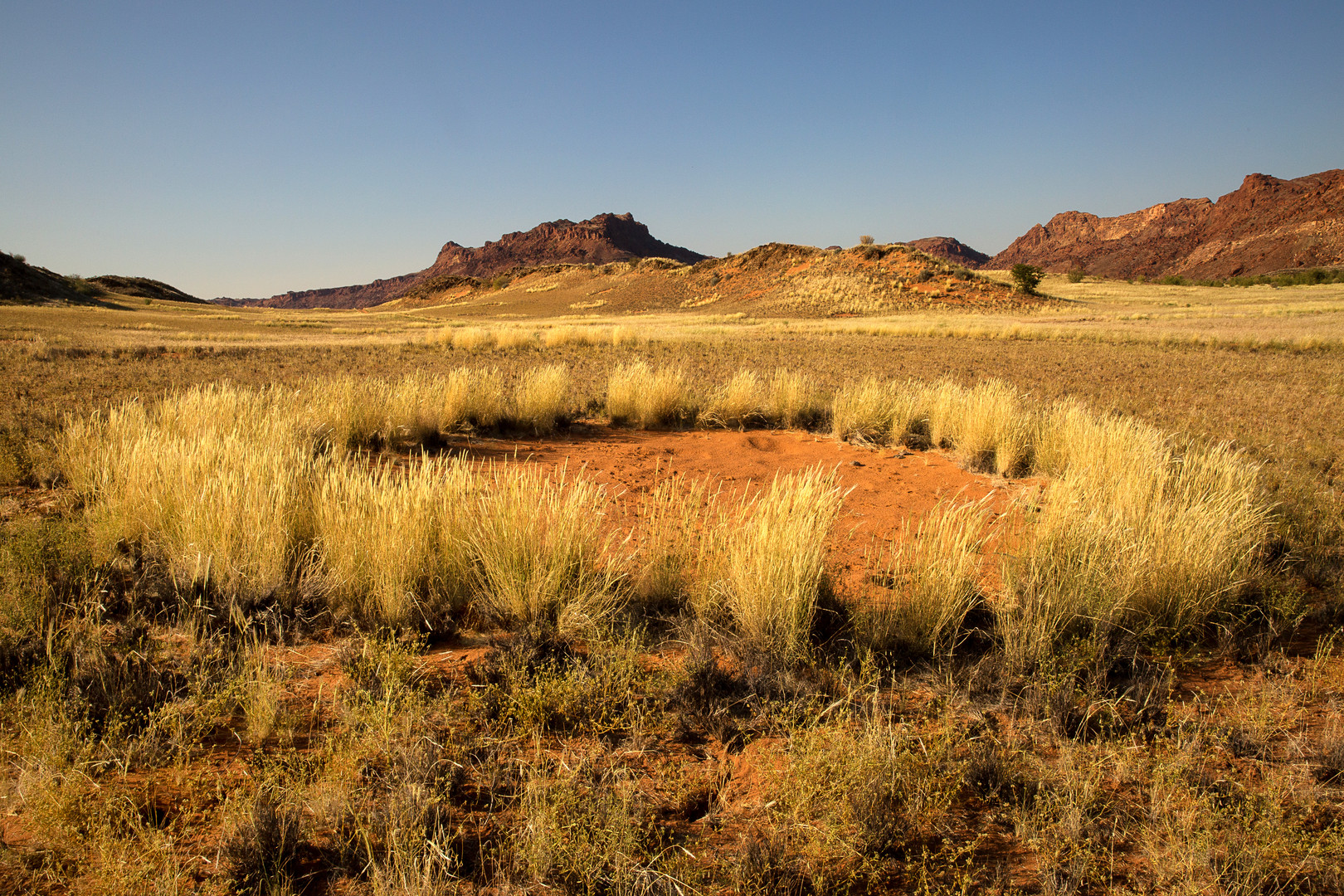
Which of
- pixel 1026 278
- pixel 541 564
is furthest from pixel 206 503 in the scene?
pixel 1026 278

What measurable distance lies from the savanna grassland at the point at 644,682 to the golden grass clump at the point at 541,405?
2.87 metres

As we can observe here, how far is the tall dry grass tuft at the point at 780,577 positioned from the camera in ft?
9.87

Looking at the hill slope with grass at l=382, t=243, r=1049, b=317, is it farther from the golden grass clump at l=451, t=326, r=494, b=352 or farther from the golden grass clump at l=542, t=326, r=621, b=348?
the golden grass clump at l=451, t=326, r=494, b=352

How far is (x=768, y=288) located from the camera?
55062mm

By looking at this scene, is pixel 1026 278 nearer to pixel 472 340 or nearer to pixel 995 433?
pixel 472 340

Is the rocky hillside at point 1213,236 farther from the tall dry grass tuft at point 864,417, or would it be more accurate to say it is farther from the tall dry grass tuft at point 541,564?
the tall dry grass tuft at point 541,564

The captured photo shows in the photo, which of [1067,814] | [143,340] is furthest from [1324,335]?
[143,340]

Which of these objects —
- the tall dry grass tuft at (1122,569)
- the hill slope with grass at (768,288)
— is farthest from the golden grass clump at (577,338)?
the hill slope with grass at (768,288)

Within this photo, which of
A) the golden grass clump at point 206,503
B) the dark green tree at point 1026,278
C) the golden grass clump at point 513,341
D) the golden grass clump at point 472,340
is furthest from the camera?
the dark green tree at point 1026,278

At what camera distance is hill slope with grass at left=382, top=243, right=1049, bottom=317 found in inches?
1751

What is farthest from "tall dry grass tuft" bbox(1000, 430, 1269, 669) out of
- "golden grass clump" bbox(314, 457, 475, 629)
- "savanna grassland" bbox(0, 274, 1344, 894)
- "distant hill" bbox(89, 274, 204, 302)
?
"distant hill" bbox(89, 274, 204, 302)

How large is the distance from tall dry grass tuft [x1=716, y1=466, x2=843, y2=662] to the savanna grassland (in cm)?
2

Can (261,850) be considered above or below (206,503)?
below

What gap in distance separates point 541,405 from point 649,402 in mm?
1507
